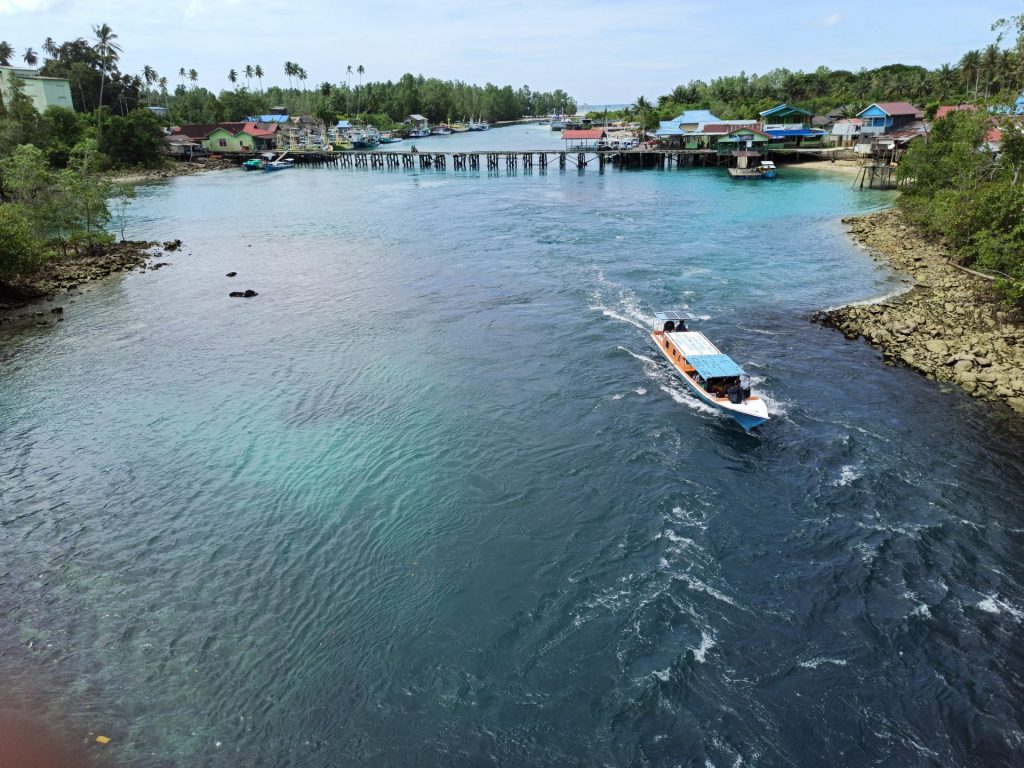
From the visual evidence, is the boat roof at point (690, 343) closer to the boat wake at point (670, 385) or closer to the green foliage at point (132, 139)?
the boat wake at point (670, 385)

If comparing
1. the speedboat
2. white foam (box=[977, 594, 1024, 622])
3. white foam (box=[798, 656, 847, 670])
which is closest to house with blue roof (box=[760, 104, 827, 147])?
the speedboat

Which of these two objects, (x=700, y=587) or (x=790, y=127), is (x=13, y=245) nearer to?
(x=700, y=587)

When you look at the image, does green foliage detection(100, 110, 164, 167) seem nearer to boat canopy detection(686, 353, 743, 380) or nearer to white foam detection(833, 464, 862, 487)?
boat canopy detection(686, 353, 743, 380)

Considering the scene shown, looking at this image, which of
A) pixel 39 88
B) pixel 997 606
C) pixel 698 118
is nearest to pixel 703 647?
pixel 997 606

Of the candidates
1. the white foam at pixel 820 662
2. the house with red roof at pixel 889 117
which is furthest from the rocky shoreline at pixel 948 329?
the house with red roof at pixel 889 117

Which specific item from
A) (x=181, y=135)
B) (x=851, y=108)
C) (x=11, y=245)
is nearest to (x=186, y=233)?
(x=11, y=245)

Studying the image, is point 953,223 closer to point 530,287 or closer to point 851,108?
point 530,287
